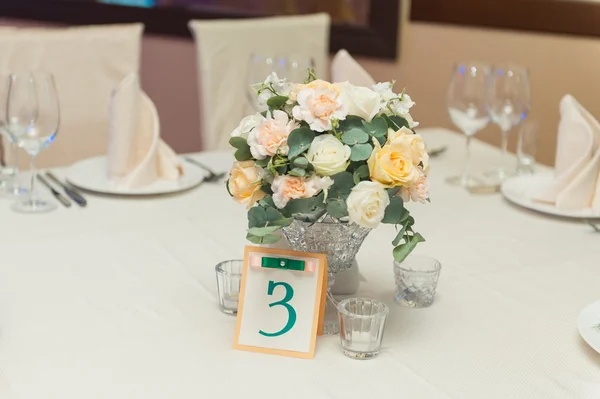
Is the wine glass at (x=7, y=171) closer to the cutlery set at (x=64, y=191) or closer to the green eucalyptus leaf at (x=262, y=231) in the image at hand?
the cutlery set at (x=64, y=191)

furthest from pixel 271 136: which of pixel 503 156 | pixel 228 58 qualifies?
pixel 228 58

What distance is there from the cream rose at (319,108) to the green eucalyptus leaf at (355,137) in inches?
0.9

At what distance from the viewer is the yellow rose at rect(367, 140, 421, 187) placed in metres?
1.01

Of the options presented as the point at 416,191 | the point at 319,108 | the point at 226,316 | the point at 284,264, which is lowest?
the point at 226,316

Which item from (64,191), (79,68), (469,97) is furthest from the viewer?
(79,68)

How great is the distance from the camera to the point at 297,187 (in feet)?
3.30

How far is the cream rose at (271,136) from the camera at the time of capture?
3.34 feet

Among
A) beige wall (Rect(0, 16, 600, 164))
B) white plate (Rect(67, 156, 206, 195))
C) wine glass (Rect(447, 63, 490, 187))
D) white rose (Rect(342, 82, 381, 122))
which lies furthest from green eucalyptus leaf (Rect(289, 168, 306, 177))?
beige wall (Rect(0, 16, 600, 164))

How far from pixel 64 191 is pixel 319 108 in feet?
2.66

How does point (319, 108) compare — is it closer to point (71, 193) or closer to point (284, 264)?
point (284, 264)

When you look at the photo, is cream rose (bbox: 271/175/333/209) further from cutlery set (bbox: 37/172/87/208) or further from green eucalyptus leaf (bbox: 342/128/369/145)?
cutlery set (bbox: 37/172/87/208)

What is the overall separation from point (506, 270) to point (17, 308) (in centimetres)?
75

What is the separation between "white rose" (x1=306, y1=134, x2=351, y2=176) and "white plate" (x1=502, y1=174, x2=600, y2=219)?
726mm

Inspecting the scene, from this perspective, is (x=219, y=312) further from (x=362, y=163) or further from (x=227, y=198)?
(x=227, y=198)
